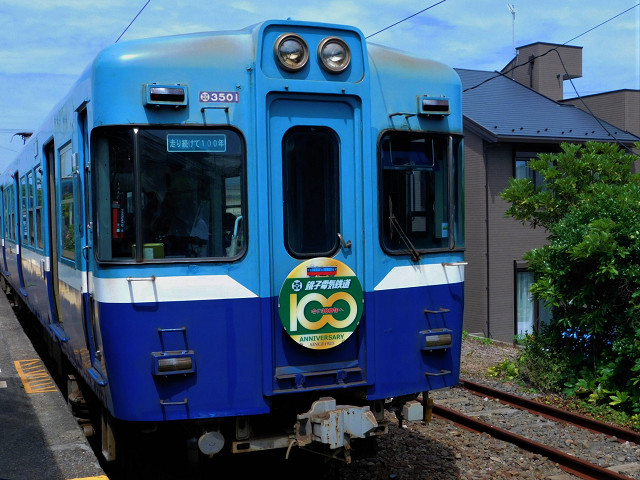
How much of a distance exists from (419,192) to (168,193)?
175cm

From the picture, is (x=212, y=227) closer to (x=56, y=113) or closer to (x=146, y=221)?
(x=146, y=221)

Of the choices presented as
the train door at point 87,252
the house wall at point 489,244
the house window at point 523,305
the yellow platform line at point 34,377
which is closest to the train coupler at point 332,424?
the train door at point 87,252

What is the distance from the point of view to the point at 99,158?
4543 mm

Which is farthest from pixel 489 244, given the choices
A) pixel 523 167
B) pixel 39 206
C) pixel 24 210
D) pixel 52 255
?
pixel 52 255

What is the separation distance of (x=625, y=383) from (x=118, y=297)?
652 centimetres

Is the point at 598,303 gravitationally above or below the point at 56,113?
below

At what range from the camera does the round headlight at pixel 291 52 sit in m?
4.67

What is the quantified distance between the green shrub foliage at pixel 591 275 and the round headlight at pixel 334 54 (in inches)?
185

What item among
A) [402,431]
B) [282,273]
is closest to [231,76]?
[282,273]

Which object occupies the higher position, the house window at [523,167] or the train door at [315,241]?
the house window at [523,167]

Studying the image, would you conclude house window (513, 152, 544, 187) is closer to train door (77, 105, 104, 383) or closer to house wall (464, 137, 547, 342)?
house wall (464, 137, 547, 342)

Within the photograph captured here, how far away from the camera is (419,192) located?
5211 millimetres

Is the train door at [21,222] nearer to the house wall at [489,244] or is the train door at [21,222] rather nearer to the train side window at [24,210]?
the train side window at [24,210]

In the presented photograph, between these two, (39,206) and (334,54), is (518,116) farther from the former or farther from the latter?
(334,54)
